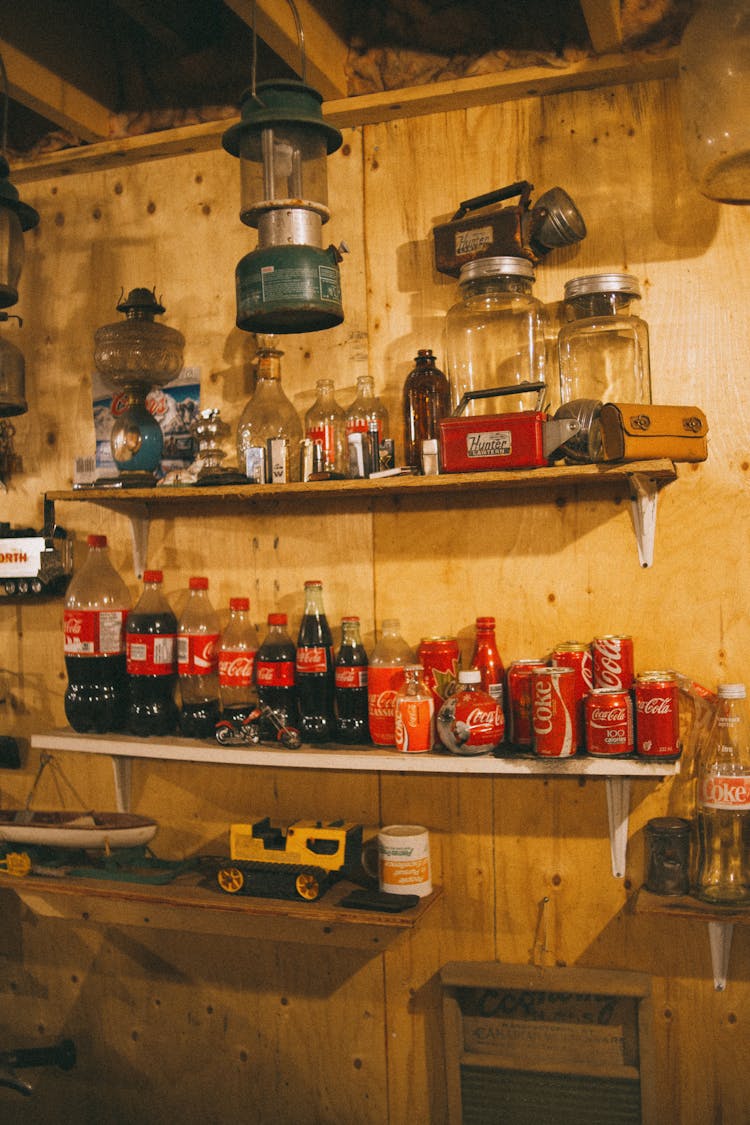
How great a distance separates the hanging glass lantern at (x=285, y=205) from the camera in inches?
64.1

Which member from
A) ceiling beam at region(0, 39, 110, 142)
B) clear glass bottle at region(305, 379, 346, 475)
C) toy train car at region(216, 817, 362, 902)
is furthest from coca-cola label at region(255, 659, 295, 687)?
ceiling beam at region(0, 39, 110, 142)

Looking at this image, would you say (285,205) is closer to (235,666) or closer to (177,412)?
(177,412)

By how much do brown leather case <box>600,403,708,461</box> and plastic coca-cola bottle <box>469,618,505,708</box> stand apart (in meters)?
0.47

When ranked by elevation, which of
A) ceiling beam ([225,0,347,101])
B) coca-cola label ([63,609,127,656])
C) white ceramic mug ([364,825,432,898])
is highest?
ceiling beam ([225,0,347,101])

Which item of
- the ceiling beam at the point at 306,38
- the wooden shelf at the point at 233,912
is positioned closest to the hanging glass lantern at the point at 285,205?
the ceiling beam at the point at 306,38

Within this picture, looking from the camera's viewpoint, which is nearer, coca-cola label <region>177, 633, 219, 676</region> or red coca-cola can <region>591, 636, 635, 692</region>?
red coca-cola can <region>591, 636, 635, 692</region>

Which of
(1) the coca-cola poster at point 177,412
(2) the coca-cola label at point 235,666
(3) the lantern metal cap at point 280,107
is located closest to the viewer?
(3) the lantern metal cap at point 280,107

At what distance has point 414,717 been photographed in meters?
1.86

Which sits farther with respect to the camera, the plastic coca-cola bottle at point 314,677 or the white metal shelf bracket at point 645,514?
the plastic coca-cola bottle at point 314,677

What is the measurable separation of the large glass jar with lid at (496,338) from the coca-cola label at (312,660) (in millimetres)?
620

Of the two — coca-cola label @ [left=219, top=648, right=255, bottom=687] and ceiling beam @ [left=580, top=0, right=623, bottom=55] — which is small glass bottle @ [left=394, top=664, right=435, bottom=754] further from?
ceiling beam @ [left=580, top=0, right=623, bottom=55]

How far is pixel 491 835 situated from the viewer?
6.79 ft

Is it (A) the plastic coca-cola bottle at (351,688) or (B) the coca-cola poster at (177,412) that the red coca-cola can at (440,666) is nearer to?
(A) the plastic coca-cola bottle at (351,688)

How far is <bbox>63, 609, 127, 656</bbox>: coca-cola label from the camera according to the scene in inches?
85.0
